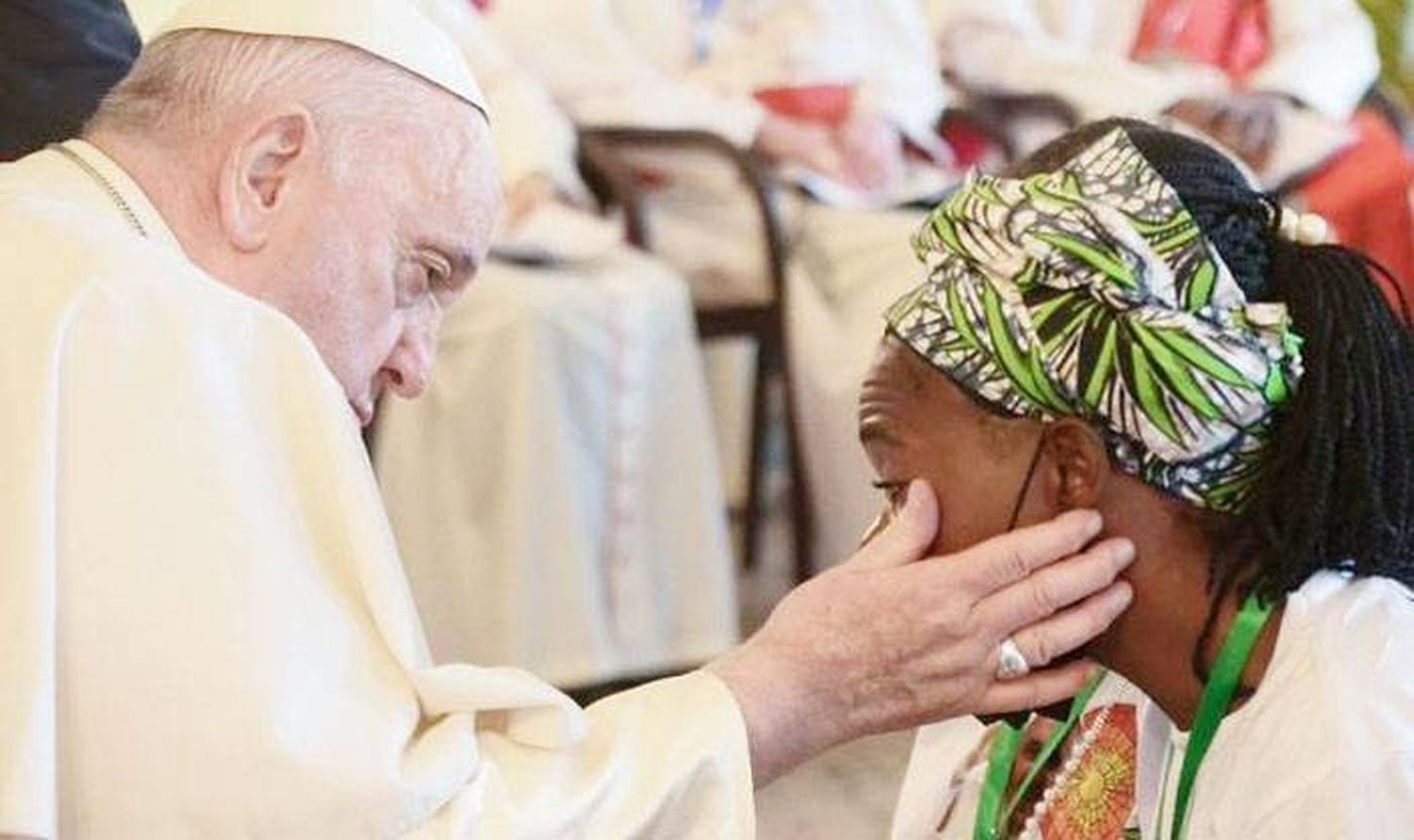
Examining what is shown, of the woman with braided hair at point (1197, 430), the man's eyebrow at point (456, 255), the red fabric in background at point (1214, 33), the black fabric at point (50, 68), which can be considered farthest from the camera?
the red fabric in background at point (1214, 33)

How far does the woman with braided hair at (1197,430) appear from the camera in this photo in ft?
5.66

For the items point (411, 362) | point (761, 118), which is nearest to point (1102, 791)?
point (411, 362)

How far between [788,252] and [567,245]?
538 millimetres

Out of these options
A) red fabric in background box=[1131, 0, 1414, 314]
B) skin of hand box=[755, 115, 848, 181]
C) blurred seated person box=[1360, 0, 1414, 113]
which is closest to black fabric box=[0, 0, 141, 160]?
skin of hand box=[755, 115, 848, 181]

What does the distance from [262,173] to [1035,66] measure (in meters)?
3.73

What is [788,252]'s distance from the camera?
461cm

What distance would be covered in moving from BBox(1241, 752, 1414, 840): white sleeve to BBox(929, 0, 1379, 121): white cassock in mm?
3569

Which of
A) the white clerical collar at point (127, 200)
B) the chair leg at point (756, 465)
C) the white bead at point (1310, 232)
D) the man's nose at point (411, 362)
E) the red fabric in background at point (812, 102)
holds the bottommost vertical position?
the chair leg at point (756, 465)

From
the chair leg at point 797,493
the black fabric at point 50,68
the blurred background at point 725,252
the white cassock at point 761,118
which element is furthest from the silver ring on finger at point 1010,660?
the chair leg at point 797,493

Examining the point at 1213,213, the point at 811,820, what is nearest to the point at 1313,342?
the point at 1213,213

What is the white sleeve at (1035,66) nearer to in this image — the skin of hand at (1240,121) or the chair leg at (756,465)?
the skin of hand at (1240,121)

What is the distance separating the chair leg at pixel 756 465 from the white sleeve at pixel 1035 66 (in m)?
0.94

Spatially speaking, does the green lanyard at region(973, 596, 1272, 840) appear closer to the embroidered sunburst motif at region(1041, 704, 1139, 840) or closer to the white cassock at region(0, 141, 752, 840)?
the embroidered sunburst motif at region(1041, 704, 1139, 840)

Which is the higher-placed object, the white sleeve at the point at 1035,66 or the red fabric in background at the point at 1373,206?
the white sleeve at the point at 1035,66
